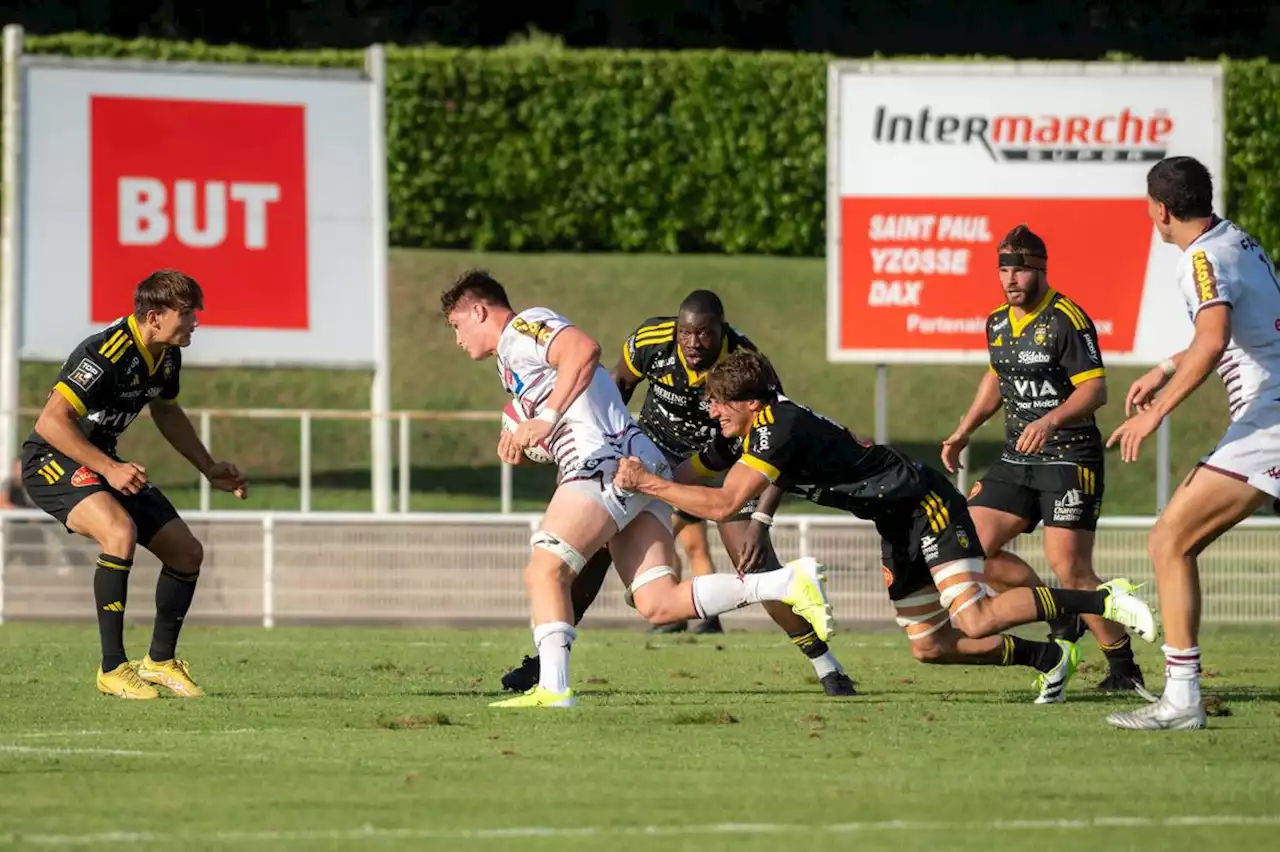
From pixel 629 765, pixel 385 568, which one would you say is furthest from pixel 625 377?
pixel 385 568

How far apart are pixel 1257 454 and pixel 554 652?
3.12 metres

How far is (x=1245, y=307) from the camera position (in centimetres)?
889

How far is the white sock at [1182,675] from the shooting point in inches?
351

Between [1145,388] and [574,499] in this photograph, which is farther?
[574,499]

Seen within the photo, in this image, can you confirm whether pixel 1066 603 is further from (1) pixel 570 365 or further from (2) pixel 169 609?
(2) pixel 169 609

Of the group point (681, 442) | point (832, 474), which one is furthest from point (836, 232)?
point (832, 474)

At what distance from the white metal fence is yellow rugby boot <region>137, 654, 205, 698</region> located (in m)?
6.40

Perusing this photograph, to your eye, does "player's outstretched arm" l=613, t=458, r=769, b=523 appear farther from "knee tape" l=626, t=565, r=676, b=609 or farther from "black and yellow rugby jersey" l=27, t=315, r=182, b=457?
"black and yellow rugby jersey" l=27, t=315, r=182, b=457

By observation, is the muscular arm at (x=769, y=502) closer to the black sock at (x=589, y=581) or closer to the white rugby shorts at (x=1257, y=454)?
the black sock at (x=589, y=581)

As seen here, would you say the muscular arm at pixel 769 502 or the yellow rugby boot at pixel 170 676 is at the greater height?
the muscular arm at pixel 769 502

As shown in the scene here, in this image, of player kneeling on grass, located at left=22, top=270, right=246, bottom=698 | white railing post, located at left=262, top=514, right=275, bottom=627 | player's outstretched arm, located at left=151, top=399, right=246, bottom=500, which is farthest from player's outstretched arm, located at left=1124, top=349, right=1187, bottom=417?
white railing post, located at left=262, top=514, right=275, bottom=627

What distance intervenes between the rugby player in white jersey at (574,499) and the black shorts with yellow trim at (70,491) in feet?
6.10

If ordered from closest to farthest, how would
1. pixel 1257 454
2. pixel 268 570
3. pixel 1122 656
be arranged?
1. pixel 1257 454
2. pixel 1122 656
3. pixel 268 570

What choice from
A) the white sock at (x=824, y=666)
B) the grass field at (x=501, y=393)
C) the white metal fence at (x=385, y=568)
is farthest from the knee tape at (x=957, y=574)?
the grass field at (x=501, y=393)
